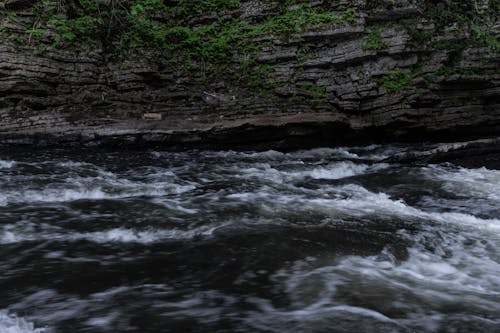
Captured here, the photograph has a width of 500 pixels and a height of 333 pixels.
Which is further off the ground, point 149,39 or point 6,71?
point 149,39

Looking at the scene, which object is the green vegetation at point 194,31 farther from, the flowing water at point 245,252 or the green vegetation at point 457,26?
the flowing water at point 245,252

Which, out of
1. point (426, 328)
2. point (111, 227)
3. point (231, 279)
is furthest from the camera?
point (111, 227)

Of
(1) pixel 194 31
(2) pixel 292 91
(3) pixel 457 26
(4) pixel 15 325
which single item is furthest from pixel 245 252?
(3) pixel 457 26

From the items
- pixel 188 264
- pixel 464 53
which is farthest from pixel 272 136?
pixel 188 264

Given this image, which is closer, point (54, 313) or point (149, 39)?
point (54, 313)

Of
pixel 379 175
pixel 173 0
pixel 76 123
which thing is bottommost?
pixel 379 175

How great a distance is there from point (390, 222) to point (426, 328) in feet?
8.85

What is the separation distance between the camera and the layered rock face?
11195 mm

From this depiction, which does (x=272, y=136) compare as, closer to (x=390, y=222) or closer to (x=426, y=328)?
(x=390, y=222)

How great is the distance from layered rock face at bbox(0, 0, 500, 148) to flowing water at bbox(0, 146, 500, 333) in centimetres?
280

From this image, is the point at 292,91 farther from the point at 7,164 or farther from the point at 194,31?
the point at 7,164

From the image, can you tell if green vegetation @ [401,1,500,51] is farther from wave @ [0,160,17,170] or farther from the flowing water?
wave @ [0,160,17,170]

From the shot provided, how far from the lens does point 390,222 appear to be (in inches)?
227

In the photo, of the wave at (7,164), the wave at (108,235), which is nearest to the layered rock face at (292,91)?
the wave at (7,164)
